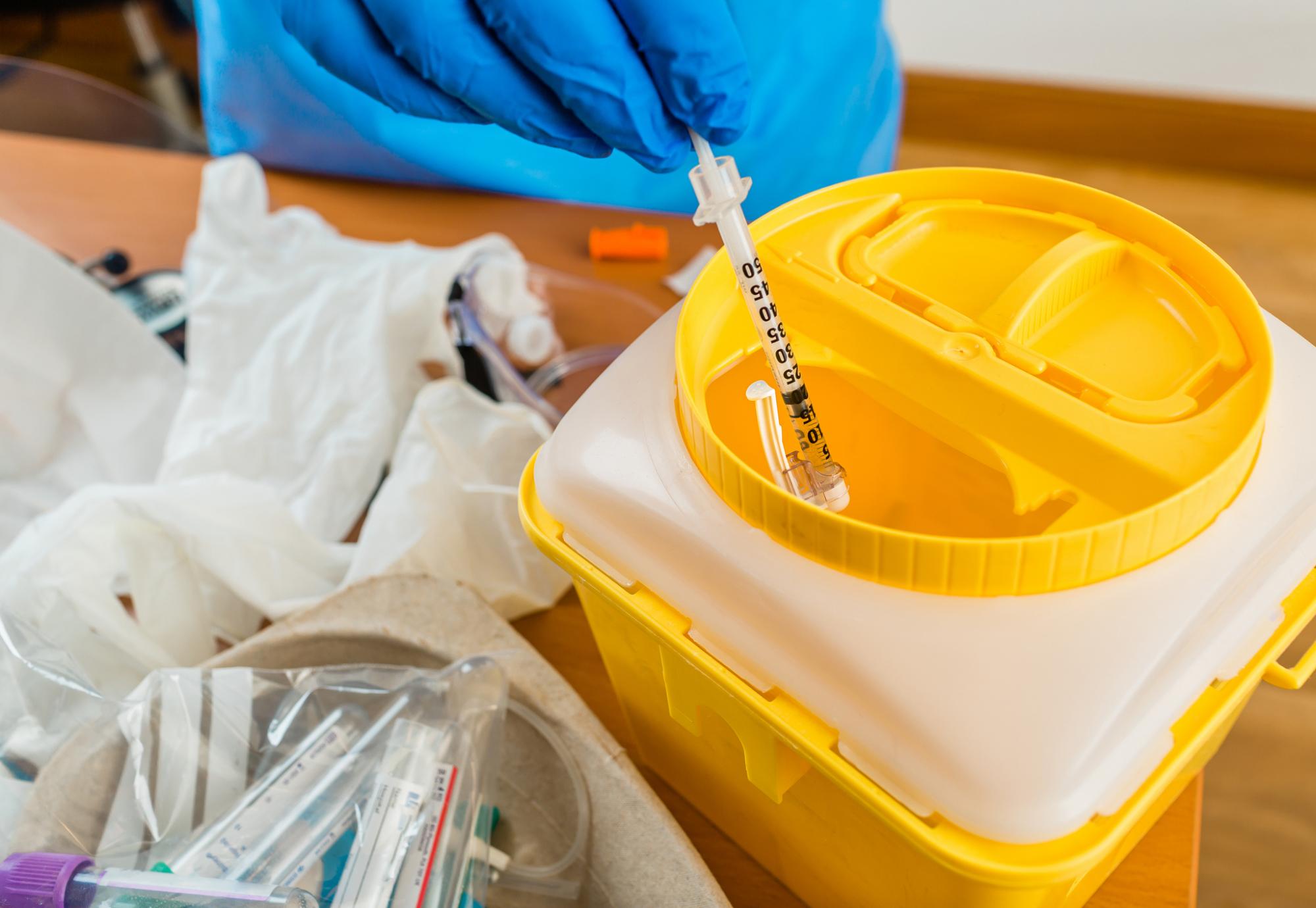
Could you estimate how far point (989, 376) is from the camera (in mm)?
475

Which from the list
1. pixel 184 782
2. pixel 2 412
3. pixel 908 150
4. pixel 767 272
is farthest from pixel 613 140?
pixel 908 150

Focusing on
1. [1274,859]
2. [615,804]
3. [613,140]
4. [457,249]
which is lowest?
[1274,859]

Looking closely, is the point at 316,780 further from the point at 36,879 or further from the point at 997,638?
the point at 997,638

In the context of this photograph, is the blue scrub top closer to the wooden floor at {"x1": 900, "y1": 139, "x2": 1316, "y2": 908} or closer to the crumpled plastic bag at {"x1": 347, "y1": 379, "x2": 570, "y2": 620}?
the crumpled plastic bag at {"x1": 347, "y1": 379, "x2": 570, "y2": 620}

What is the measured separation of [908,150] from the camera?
2221mm

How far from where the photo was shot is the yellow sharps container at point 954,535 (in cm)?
39

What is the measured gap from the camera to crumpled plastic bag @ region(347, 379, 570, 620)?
0.70 meters

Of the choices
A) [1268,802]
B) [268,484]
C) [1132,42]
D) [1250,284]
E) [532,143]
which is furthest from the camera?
[1132,42]

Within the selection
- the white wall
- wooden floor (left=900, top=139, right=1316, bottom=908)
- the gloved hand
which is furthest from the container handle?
the white wall

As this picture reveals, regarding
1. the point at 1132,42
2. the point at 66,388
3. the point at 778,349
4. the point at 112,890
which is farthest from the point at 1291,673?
the point at 1132,42

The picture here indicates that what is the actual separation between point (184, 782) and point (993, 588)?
0.44 meters

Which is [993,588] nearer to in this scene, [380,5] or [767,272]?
[767,272]

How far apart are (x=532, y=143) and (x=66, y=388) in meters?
0.44

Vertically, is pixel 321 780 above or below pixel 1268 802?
above
